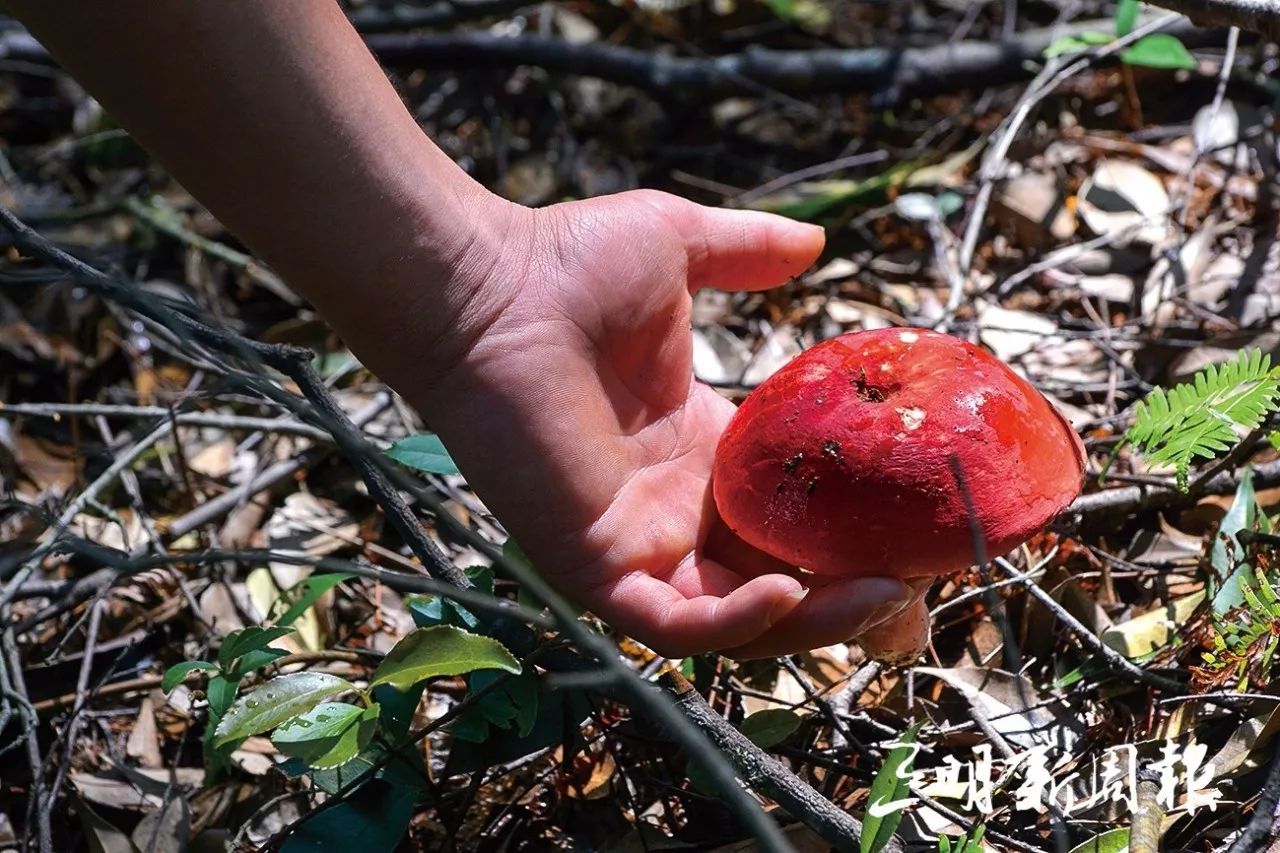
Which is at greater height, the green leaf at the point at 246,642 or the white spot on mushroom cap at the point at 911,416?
the green leaf at the point at 246,642

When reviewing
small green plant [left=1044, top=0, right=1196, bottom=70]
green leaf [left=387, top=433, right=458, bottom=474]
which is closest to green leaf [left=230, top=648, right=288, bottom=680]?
green leaf [left=387, top=433, right=458, bottom=474]

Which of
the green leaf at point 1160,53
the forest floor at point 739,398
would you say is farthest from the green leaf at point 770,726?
the green leaf at point 1160,53

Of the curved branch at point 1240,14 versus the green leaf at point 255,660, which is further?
the curved branch at point 1240,14

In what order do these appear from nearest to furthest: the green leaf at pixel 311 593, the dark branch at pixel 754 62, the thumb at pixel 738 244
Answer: the green leaf at pixel 311 593, the thumb at pixel 738 244, the dark branch at pixel 754 62

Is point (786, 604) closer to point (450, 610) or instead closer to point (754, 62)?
point (450, 610)

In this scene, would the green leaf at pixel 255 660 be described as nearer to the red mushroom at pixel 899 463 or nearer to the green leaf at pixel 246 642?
the green leaf at pixel 246 642

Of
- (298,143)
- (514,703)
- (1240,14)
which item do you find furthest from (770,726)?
(1240,14)

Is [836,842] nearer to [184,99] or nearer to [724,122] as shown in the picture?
[184,99]

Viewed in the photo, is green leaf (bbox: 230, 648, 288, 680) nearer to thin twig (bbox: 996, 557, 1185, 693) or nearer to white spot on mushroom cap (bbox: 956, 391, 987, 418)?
white spot on mushroom cap (bbox: 956, 391, 987, 418)
